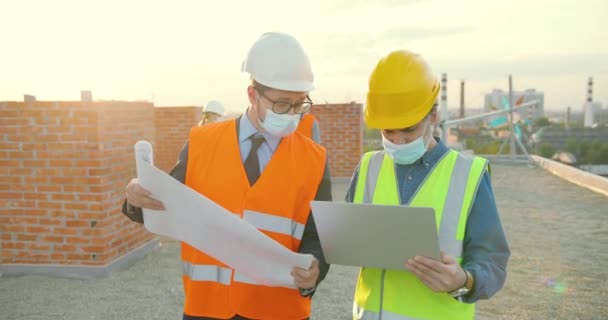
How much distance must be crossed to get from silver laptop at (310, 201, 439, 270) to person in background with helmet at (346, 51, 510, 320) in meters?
0.07

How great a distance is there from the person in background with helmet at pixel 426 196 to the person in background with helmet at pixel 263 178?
35 centimetres

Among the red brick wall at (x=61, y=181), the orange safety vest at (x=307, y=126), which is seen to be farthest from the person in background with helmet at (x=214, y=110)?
the orange safety vest at (x=307, y=126)

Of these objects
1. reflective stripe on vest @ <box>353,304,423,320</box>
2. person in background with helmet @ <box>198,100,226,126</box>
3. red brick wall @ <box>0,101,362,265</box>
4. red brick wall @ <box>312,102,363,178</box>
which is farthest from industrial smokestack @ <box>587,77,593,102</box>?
reflective stripe on vest @ <box>353,304,423,320</box>

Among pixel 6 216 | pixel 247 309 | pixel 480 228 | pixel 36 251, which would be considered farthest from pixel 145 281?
pixel 480 228

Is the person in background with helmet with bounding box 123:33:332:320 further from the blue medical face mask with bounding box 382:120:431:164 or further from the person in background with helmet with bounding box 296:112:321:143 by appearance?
the person in background with helmet with bounding box 296:112:321:143

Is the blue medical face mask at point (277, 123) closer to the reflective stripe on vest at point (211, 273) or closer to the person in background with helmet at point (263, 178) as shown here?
the person in background with helmet at point (263, 178)

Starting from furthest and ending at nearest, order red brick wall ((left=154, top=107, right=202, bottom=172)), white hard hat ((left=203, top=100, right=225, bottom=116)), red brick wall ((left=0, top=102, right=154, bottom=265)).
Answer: red brick wall ((left=154, top=107, right=202, bottom=172)), white hard hat ((left=203, top=100, right=225, bottom=116)), red brick wall ((left=0, top=102, right=154, bottom=265))

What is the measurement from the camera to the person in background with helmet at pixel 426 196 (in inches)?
66.7

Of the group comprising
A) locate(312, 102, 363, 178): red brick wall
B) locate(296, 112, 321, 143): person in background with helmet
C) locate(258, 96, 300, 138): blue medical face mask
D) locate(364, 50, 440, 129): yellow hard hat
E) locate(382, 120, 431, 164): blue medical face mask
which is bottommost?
locate(312, 102, 363, 178): red brick wall

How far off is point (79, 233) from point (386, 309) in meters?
4.10

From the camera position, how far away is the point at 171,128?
11.3m

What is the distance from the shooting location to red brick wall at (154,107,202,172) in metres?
11.3

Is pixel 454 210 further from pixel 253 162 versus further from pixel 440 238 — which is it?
pixel 253 162

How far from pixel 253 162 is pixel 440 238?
0.82m
